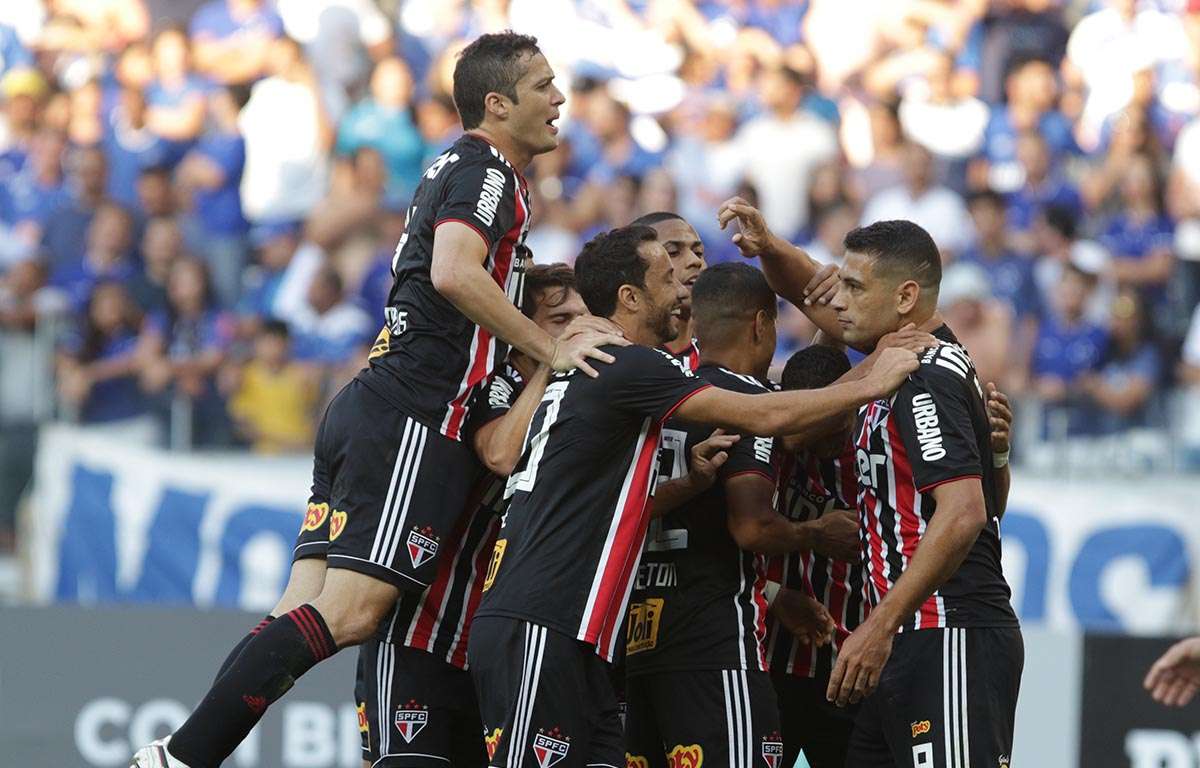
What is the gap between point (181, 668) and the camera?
9469mm

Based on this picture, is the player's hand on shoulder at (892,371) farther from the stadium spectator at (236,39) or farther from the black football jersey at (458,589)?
the stadium spectator at (236,39)

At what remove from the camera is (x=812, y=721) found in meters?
6.83

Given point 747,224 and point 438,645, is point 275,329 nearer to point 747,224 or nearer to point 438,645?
point 438,645

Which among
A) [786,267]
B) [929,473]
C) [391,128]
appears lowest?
[929,473]

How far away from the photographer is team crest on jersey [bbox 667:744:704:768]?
239 inches

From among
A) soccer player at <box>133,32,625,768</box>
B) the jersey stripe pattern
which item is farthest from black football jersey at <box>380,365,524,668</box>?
the jersey stripe pattern

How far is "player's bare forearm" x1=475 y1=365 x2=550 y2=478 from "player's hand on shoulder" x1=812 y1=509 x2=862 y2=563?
3.66 feet

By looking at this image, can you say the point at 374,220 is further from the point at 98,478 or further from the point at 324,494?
the point at 324,494

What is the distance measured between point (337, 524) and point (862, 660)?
1.97m

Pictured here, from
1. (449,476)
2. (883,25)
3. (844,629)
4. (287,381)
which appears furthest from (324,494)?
(883,25)

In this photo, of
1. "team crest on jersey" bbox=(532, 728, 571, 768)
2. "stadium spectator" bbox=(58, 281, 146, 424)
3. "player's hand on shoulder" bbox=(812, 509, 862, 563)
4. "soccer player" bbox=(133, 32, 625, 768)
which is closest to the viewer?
"team crest on jersey" bbox=(532, 728, 571, 768)

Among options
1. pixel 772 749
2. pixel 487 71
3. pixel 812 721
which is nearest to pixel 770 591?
pixel 812 721

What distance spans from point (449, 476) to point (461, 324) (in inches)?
21.7

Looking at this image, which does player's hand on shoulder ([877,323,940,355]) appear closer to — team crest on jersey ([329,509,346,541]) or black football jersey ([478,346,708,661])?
black football jersey ([478,346,708,661])
